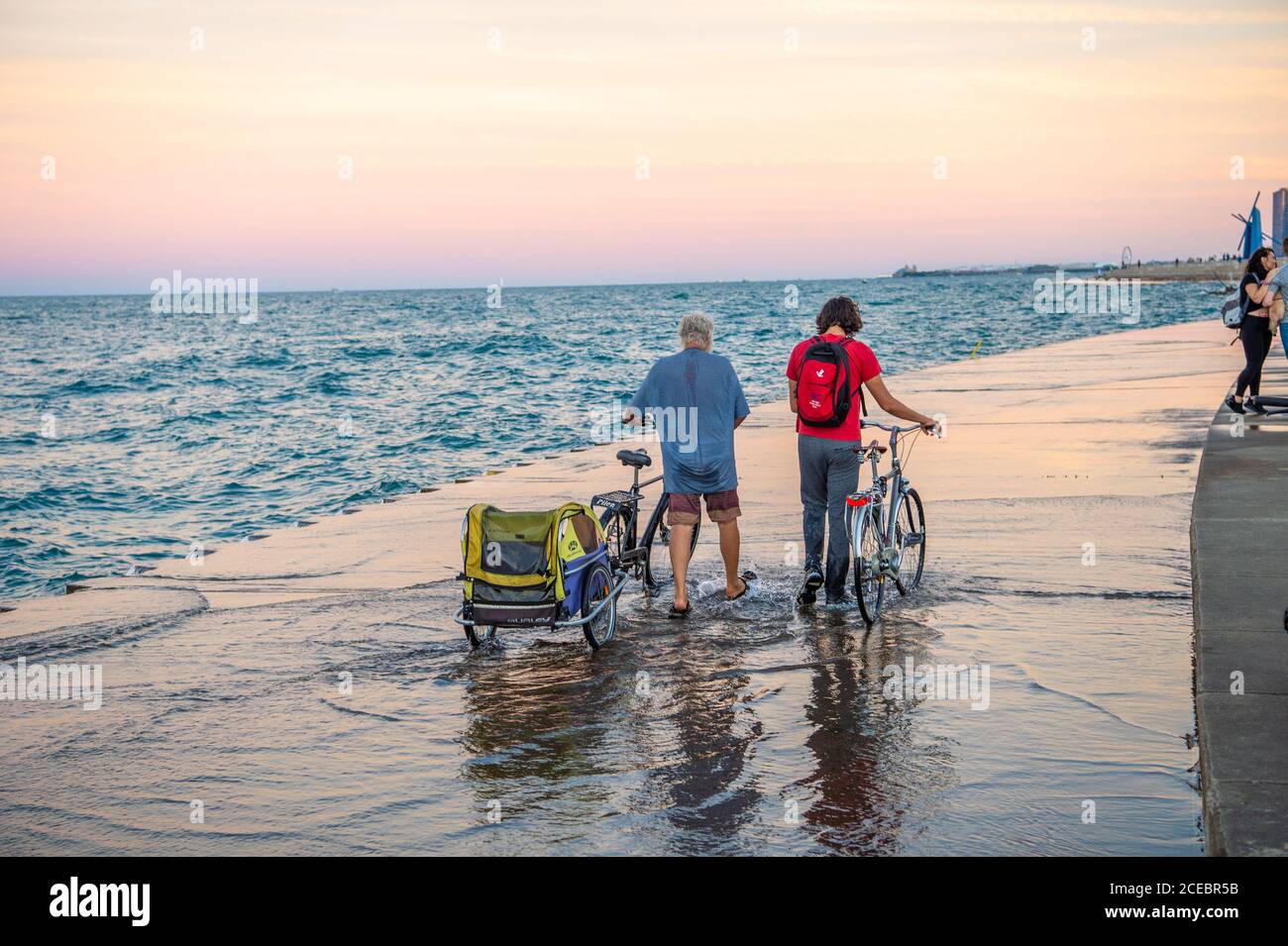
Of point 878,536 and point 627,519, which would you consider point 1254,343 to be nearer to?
point 878,536

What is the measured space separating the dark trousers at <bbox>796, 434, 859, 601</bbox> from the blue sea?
9.08 metres

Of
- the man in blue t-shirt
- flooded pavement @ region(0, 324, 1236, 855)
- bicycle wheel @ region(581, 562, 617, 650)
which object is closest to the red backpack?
the man in blue t-shirt

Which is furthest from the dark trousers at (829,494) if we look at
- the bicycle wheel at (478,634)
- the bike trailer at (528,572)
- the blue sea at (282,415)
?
the blue sea at (282,415)

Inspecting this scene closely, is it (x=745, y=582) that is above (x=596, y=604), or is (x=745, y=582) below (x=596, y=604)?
below

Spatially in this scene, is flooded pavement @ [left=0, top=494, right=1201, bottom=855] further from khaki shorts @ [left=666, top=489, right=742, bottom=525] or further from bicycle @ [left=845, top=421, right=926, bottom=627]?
khaki shorts @ [left=666, top=489, right=742, bottom=525]

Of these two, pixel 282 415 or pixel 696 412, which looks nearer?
pixel 696 412

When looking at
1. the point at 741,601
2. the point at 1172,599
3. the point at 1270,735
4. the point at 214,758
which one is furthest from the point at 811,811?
the point at 1172,599

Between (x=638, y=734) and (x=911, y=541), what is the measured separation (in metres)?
3.25

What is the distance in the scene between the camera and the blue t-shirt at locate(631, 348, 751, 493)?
8062mm

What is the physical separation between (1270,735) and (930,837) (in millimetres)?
1573

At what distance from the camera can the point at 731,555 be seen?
8.43 metres

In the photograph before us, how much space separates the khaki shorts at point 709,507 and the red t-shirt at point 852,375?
681mm

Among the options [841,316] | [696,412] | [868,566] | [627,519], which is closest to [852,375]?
[841,316]
